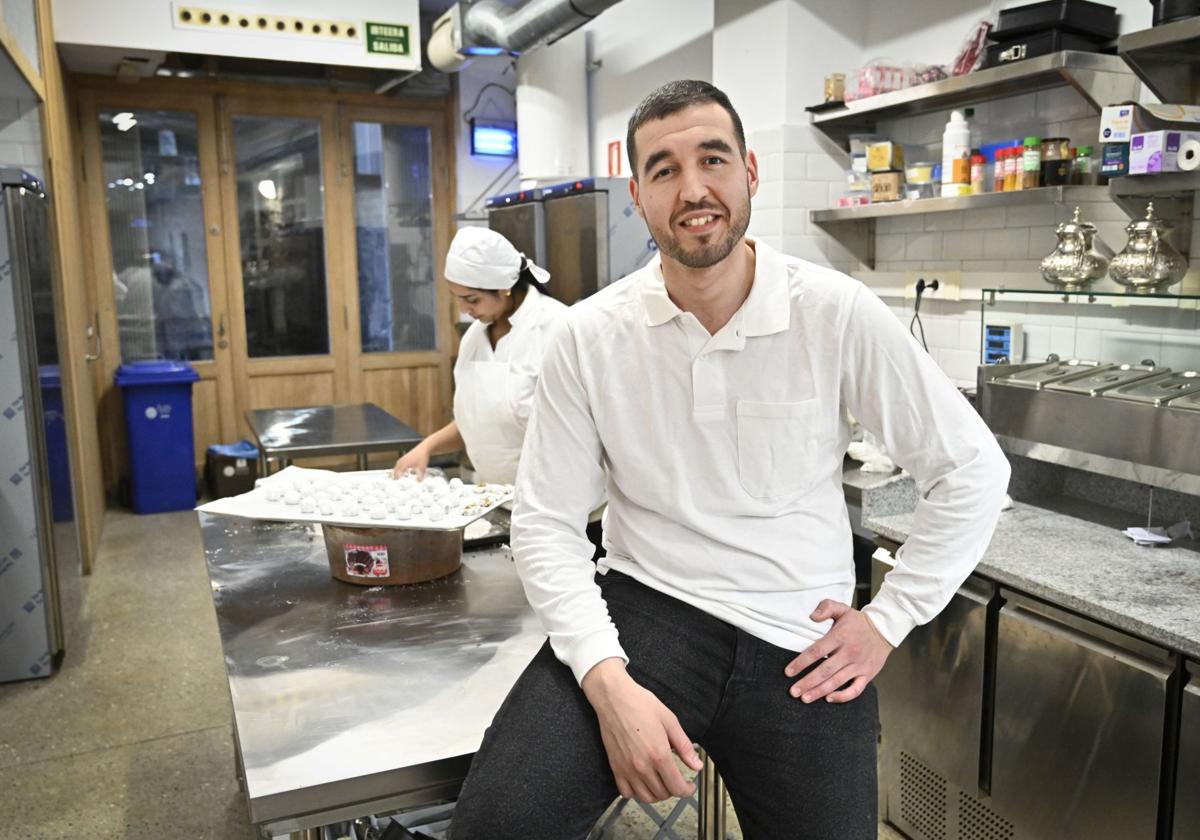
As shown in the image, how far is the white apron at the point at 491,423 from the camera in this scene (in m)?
2.87

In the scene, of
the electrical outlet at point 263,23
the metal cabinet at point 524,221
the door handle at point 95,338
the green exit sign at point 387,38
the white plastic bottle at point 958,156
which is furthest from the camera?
the door handle at point 95,338

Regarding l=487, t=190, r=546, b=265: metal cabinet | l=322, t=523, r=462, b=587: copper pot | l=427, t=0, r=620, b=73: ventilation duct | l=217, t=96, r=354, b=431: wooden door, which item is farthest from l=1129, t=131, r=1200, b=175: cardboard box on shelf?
l=217, t=96, r=354, b=431: wooden door

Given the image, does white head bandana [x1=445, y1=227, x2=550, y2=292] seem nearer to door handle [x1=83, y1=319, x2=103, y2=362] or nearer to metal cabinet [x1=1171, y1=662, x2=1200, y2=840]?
metal cabinet [x1=1171, y1=662, x2=1200, y2=840]

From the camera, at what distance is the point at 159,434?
6062 millimetres

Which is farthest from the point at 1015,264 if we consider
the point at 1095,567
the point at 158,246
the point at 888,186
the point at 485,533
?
the point at 158,246

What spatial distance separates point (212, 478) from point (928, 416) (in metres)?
5.78

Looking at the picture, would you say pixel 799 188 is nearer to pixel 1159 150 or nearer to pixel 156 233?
pixel 1159 150

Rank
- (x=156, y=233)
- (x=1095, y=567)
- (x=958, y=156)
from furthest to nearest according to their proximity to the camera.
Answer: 1. (x=156, y=233)
2. (x=958, y=156)
3. (x=1095, y=567)

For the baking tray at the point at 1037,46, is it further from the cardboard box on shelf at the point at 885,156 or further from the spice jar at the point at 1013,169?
the cardboard box on shelf at the point at 885,156

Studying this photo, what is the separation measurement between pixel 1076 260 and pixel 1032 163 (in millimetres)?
384

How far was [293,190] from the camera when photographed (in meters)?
6.87

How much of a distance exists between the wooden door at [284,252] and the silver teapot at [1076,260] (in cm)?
529

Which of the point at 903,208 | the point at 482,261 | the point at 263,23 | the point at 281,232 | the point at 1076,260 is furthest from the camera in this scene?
the point at 281,232

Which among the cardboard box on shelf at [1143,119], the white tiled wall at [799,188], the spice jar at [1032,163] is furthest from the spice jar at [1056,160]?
the white tiled wall at [799,188]
